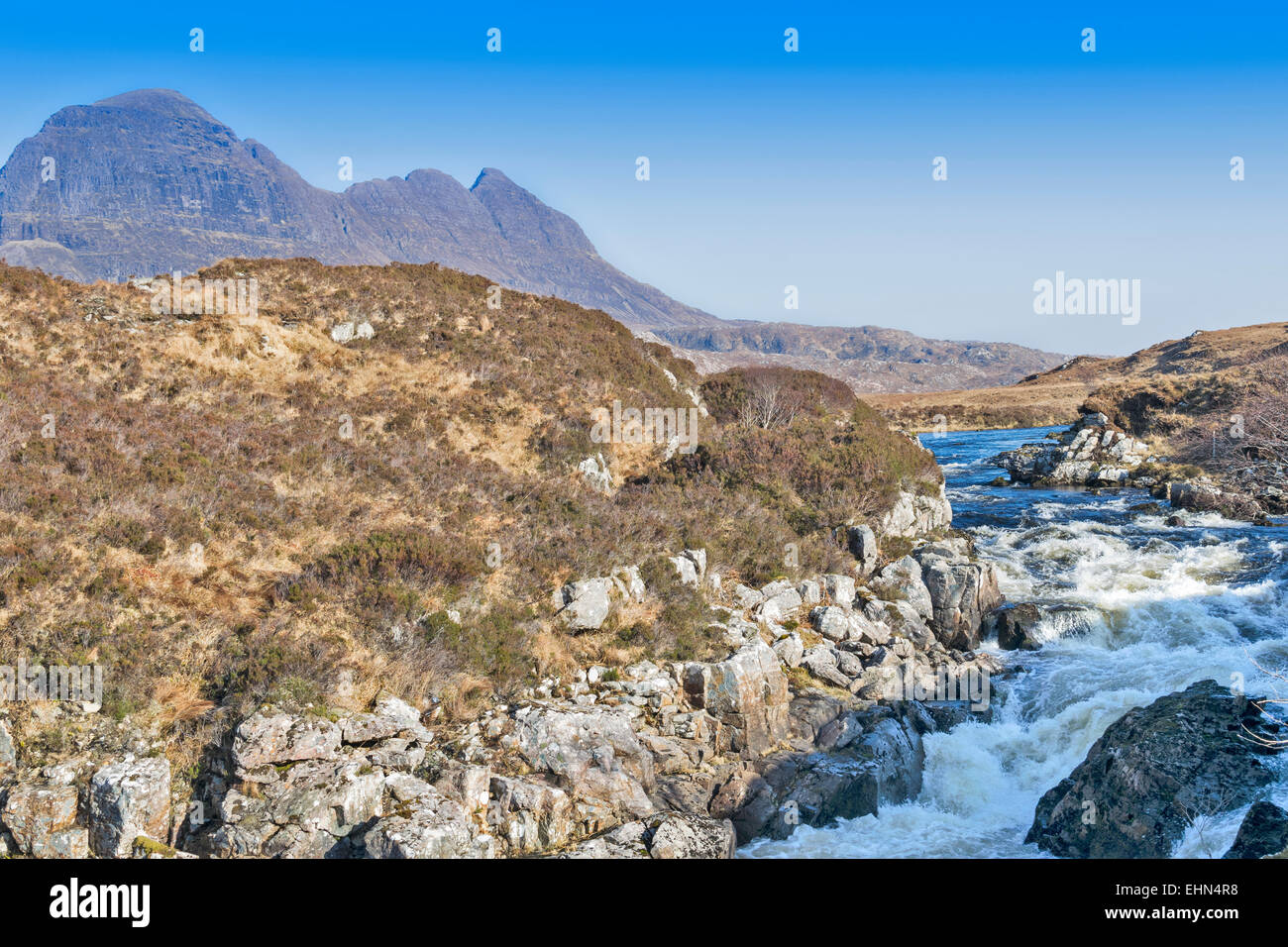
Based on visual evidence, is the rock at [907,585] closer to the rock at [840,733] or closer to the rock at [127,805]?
the rock at [840,733]

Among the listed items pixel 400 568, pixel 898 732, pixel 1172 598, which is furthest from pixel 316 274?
pixel 1172 598

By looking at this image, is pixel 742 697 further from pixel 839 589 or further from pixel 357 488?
pixel 357 488

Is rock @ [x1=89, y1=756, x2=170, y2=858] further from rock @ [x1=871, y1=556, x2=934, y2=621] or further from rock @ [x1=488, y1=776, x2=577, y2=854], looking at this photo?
rock @ [x1=871, y1=556, x2=934, y2=621]

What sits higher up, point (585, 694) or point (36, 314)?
point (36, 314)

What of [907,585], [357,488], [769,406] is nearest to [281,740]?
[357,488]

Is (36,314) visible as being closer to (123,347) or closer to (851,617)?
(123,347)

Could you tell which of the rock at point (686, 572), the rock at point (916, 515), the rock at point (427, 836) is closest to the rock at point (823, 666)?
the rock at point (686, 572)
